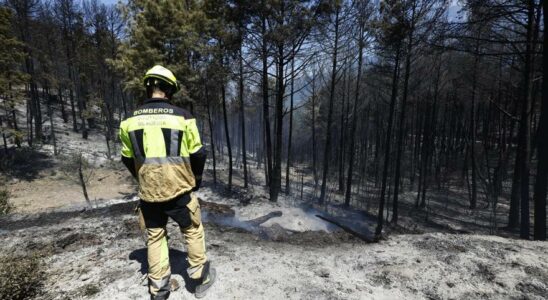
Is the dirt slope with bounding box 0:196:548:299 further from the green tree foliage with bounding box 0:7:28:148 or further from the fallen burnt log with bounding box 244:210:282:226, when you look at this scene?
the green tree foliage with bounding box 0:7:28:148

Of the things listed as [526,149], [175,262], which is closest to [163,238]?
[175,262]

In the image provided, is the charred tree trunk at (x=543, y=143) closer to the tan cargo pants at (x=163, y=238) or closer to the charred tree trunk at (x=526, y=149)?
the charred tree trunk at (x=526, y=149)

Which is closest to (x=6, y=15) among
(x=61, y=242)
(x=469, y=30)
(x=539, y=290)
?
(x=61, y=242)

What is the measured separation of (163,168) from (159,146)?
0.22m

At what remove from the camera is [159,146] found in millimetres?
2631

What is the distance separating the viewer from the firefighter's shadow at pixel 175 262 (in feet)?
10.4

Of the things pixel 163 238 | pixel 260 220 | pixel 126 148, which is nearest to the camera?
pixel 126 148

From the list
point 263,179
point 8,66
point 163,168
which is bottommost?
point 263,179

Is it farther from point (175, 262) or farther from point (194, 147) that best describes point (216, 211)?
point (194, 147)

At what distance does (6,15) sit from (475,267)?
21723 millimetres

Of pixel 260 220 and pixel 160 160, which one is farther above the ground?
pixel 160 160

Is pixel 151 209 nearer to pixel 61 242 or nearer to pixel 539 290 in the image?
pixel 61 242

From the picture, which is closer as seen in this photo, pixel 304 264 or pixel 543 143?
pixel 304 264

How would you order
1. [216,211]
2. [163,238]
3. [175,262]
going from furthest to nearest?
1. [216,211]
2. [175,262]
3. [163,238]
